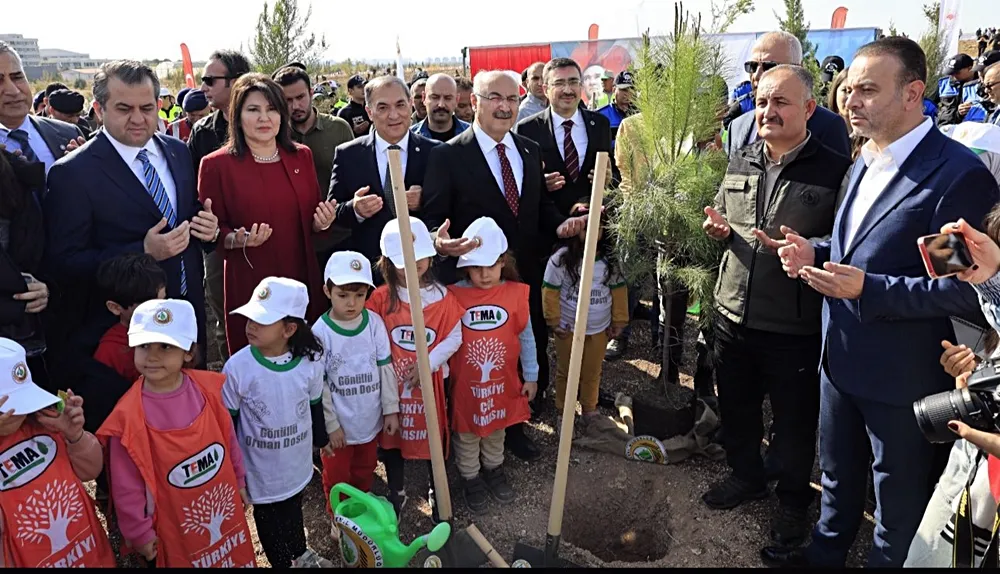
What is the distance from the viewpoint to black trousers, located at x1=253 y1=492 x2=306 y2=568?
114 inches

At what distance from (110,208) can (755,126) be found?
3.36 metres

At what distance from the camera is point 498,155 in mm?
4020

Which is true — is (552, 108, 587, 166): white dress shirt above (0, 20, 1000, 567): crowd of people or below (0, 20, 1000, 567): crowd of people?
above

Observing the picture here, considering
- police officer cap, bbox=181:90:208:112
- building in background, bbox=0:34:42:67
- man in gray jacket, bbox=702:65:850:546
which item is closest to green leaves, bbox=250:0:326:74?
police officer cap, bbox=181:90:208:112

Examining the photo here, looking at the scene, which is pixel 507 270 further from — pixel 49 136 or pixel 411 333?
pixel 49 136

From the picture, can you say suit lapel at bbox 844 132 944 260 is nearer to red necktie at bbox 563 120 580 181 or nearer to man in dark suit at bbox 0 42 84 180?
red necktie at bbox 563 120 580 181

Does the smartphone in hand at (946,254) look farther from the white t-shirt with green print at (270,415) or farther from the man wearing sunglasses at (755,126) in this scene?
the white t-shirt with green print at (270,415)

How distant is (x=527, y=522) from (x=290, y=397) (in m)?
1.47

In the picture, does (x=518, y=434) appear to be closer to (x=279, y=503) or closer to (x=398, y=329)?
(x=398, y=329)

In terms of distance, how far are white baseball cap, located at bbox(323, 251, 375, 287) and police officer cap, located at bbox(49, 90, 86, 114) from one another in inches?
250

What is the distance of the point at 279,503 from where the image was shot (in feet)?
9.48

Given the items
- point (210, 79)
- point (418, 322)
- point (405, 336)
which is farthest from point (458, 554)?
point (210, 79)

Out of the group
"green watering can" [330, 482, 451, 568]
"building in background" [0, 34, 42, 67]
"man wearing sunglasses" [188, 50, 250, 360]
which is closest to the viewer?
"green watering can" [330, 482, 451, 568]

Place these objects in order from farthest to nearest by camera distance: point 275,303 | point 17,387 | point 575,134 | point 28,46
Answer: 1. point 28,46
2. point 575,134
3. point 275,303
4. point 17,387
